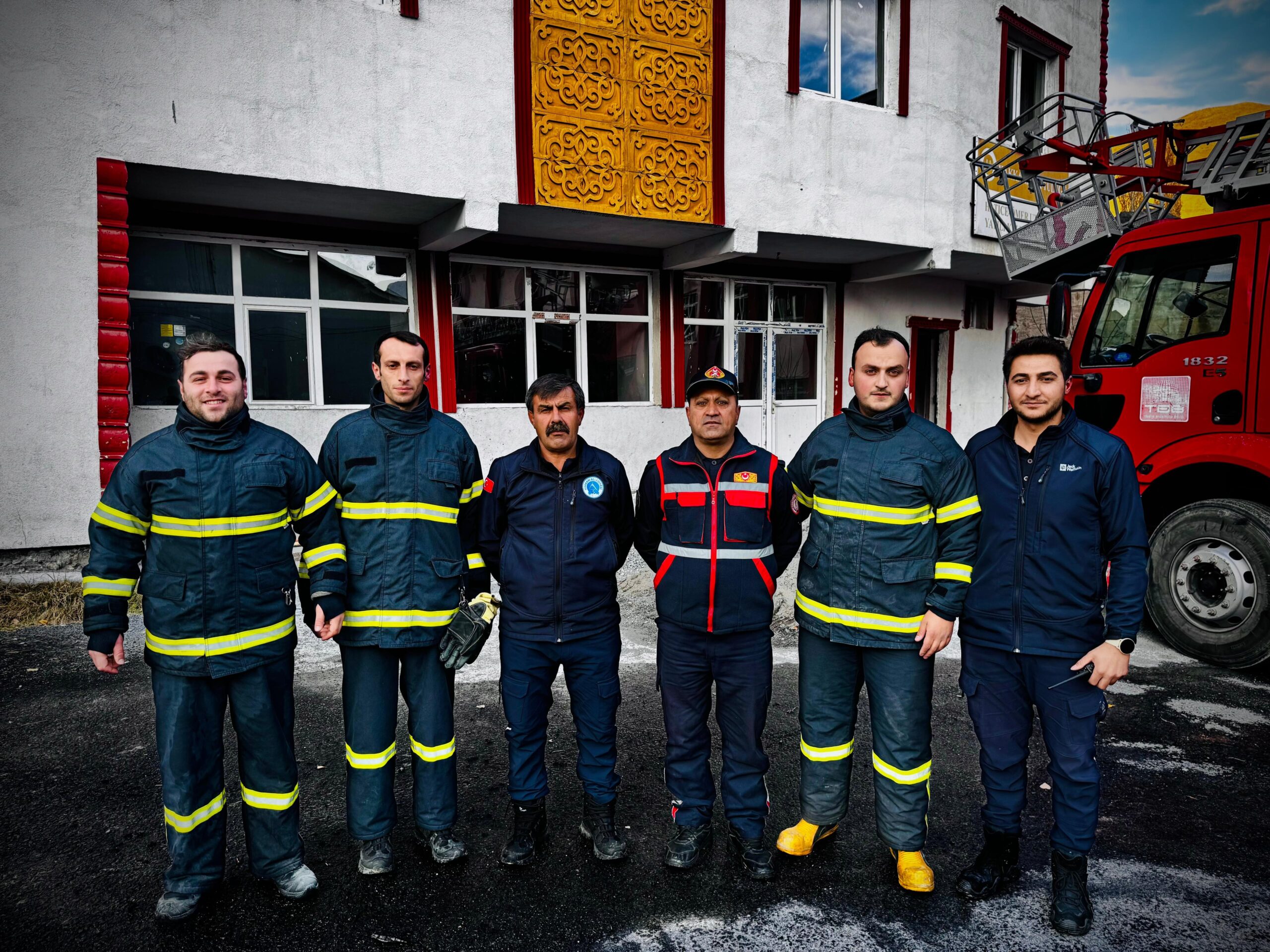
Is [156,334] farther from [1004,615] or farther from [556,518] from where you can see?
[1004,615]

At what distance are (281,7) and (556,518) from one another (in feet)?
21.6

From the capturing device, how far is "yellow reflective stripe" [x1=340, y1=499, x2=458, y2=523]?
9.90 ft

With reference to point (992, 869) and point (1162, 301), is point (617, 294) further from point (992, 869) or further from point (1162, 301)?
point (992, 869)

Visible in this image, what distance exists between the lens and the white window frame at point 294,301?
27.0 feet

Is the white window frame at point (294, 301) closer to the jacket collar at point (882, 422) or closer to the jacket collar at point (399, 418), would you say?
the jacket collar at point (399, 418)

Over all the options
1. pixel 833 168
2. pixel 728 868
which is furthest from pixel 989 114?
pixel 728 868

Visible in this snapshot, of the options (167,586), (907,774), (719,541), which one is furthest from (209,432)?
(907,774)

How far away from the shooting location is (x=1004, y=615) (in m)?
2.87

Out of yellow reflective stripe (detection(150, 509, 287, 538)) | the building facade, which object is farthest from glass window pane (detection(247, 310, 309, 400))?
yellow reflective stripe (detection(150, 509, 287, 538))

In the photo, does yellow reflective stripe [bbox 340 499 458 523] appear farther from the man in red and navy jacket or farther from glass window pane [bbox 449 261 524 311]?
glass window pane [bbox 449 261 524 311]

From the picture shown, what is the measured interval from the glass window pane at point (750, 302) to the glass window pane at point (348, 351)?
4.82 meters

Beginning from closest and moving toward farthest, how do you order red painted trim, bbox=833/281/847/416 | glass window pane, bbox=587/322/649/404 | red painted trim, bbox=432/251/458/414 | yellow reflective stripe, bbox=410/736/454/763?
yellow reflective stripe, bbox=410/736/454/763, red painted trim, bbox=432/251/458/414, glass window pane, bbox=587/322/649/404, red painted trim, bbox=833/281/847/416

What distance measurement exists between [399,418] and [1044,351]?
2.39 metres

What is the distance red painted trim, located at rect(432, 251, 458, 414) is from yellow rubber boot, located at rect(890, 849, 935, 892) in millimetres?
7535
